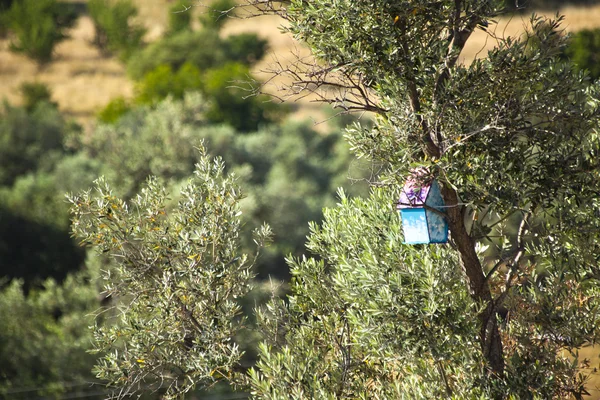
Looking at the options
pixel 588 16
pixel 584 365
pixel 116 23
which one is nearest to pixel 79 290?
pixel 584 365

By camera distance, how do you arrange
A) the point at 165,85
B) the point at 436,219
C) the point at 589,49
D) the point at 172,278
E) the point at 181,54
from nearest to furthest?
the point at 436,219 < the point at 172,278 < the point at 589,49 < the point at 165,85 < the point at 181,54

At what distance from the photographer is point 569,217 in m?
6.12

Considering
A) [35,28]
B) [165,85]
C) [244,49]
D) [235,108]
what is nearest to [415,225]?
[235,108]

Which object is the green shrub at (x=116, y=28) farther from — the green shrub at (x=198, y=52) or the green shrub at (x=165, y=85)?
the green shrub at (x=165, y=85)

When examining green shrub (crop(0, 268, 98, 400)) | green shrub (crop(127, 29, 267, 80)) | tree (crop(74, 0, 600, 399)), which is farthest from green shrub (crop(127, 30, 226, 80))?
tree (crop(74, 0, 600, 399))

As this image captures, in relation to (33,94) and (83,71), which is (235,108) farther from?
(83,71)

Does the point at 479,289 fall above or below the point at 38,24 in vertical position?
below

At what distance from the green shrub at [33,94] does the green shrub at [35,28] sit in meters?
11.5

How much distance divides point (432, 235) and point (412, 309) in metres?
0.65

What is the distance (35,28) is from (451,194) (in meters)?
79.4

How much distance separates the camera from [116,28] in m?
81.0

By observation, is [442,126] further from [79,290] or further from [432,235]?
[79,290]

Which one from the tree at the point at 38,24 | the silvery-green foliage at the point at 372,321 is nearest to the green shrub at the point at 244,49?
the tree at the point at 38,24

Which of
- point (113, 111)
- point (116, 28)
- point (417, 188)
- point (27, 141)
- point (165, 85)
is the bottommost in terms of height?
point (417, 188)
